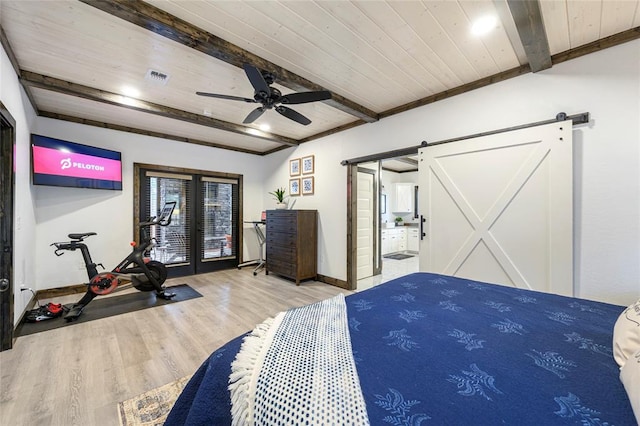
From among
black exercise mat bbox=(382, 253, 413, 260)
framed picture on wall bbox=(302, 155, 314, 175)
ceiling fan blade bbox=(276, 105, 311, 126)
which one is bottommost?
black exercise mat bbox=(382, 253, 413, 260)

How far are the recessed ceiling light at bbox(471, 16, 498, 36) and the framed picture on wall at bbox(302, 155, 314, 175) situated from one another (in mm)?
3205

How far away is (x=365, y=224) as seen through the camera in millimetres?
4777

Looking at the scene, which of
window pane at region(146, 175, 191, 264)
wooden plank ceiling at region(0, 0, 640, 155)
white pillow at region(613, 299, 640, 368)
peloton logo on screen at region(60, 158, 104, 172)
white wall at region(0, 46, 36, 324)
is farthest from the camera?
window pane at region(146, 175, 191, 264)

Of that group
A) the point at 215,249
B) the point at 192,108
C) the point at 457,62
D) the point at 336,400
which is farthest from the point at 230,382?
the point at 215,249

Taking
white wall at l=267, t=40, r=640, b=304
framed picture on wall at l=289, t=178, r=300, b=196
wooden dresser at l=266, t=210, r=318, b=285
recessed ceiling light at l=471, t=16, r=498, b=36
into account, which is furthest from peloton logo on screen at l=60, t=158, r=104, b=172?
white wall at l=267, t=40, r=640, b=304

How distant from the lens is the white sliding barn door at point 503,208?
2.42 m

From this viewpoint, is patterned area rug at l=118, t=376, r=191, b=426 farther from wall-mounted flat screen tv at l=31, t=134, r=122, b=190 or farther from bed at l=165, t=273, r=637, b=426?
wall-mounted flat screen tv at l=31, t=134, r=122, b=190

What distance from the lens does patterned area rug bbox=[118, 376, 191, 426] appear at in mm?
1545

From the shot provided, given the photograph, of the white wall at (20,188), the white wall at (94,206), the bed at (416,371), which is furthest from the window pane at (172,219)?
the bed at (416,371)

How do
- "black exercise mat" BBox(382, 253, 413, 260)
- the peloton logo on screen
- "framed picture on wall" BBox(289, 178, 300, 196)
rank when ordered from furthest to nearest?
"black exercise mat" BBox(382, 253, 413, 260), "framed picture on wall" BBox(289, 178, 300, 196), the peloton logo on screen

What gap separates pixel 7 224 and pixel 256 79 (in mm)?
2512

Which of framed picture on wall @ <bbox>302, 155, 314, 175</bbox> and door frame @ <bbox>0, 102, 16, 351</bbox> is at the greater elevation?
framed picture on wall @ <bbox>302, 155, 314, 175</bbox>

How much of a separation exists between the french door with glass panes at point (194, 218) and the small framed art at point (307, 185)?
1629 mm

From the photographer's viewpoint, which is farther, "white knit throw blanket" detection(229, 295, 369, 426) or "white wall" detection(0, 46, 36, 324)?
"white wall" detection(0, 46, 36, 324)
